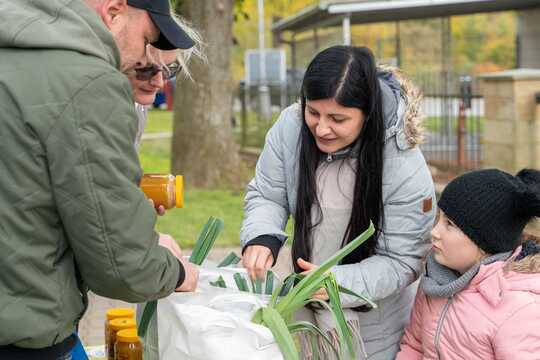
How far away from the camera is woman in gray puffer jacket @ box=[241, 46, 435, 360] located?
305 centimetres

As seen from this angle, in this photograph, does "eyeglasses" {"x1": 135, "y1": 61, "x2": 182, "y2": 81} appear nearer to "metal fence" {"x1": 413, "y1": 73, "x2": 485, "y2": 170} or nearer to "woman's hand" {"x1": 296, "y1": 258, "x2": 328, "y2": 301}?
"woman's hand" {"x1": 296, "y1": 258, "x2": 328, "y2": 301}

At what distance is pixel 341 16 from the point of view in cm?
1339

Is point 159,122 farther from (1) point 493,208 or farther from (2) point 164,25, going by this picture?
(2) point 164,25

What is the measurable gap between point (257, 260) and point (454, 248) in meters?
0.61

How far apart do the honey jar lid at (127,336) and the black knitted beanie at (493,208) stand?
1039 millimetres

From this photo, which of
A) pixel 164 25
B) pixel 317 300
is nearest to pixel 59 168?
pixel 164 25

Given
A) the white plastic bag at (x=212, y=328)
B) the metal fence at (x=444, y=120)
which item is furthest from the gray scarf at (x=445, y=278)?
the metal fence at (x=444, y=120)

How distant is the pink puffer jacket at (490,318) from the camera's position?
9.37ft

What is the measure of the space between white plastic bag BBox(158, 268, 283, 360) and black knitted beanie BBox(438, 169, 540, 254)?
0.74 m

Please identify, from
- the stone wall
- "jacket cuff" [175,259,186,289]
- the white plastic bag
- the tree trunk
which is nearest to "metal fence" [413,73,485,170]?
the stone wall

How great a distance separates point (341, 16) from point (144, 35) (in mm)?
11241

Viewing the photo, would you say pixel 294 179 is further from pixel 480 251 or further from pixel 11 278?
pixel 11 278

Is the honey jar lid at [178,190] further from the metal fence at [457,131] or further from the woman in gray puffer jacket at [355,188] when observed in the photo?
the metal fence at [457,131]

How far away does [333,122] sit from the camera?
10.0 ft
